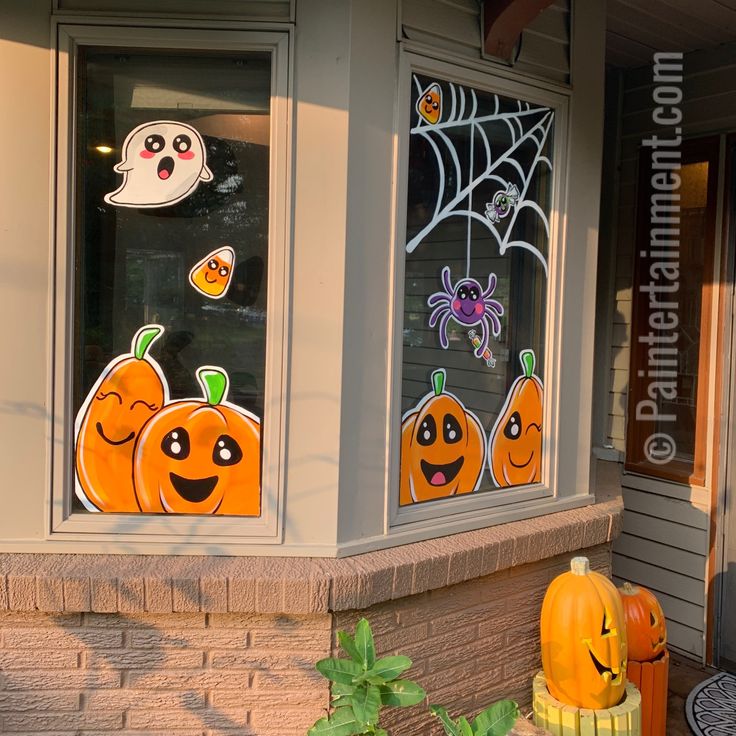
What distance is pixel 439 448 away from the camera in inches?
111

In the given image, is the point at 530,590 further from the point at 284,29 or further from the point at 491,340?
the point at 284,29

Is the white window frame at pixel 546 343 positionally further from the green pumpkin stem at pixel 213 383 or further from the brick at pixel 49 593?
the brick at pixel 49 593

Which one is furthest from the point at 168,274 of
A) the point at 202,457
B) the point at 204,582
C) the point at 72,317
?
the point at 204,582

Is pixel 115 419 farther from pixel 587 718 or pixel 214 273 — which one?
pixel 587 718

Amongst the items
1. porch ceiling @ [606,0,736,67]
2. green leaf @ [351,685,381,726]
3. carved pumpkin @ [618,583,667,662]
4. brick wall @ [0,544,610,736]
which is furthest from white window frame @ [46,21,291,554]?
porch ceiling @ [606,0,736,67]

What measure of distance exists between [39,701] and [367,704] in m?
1.14

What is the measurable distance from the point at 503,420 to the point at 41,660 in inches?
74.3

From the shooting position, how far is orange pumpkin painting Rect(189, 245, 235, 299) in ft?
8.20

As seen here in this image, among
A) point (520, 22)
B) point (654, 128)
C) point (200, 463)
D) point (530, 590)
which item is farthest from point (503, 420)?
point (654, 128)

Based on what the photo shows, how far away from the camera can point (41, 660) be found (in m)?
2.42

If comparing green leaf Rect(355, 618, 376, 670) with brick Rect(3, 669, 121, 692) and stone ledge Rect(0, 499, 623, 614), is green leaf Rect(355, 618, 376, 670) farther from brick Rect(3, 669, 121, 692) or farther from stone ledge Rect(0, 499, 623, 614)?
brick Rect(3, 669, 121, 692)

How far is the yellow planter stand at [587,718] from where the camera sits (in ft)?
8.96

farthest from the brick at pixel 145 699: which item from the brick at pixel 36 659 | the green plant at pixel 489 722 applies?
the green plant at pixel 489 722

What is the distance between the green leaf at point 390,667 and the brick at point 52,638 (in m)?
0.91
